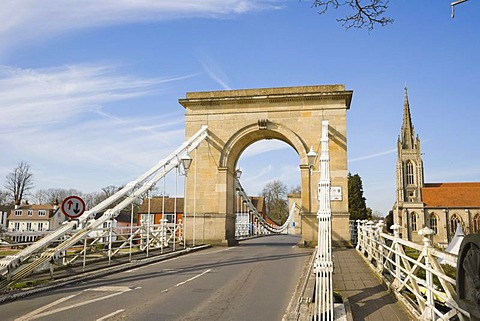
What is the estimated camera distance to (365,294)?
23.8 ft

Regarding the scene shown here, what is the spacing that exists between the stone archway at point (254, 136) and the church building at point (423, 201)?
54.0 m

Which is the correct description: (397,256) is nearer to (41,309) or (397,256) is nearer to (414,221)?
(41,309)

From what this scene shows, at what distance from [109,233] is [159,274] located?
7.13ft

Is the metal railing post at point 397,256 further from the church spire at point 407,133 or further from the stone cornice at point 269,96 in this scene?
the church spire at point 407,133

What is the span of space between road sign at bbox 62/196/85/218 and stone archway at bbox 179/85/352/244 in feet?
32.2

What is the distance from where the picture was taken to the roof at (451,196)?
7219cm

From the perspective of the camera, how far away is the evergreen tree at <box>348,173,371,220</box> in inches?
2122

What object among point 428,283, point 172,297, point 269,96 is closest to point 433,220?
point 269,96

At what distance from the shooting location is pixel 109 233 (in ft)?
36.9

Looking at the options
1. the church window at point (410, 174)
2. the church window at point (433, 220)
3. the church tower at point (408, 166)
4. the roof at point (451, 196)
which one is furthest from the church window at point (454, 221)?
the church window at point (410, 174)

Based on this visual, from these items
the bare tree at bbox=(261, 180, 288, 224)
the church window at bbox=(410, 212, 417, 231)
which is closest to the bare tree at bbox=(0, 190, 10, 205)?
the bare tree at bbox=(261, 180, 288, 224)

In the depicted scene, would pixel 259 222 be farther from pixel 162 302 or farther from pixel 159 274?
pixel 162 302

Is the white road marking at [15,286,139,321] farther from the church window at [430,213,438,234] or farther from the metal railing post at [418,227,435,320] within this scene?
the church window at [430,213,438,234]

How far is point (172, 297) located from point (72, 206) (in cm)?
318
